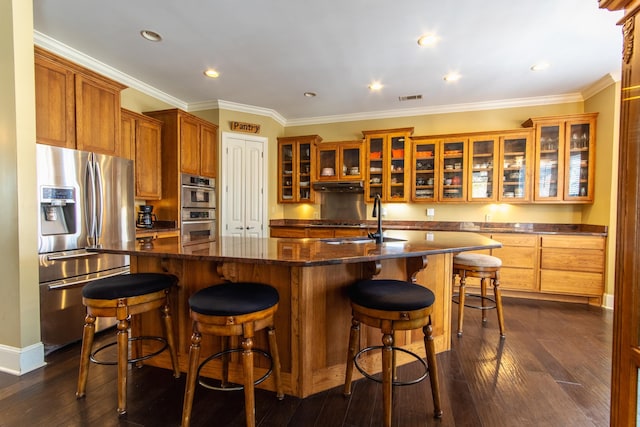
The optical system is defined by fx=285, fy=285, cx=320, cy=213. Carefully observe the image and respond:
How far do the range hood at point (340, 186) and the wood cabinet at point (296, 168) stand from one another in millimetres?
183

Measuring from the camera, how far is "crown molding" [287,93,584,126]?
4047 millimetres

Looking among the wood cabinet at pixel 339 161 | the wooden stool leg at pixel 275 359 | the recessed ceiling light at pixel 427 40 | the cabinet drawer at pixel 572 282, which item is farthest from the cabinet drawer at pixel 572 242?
→ the wooden stool leg at pixel 275 359

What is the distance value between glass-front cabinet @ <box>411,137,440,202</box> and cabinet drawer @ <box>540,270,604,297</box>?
1.73 metres

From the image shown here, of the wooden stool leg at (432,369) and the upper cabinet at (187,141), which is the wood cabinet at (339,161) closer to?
the upper cabinet at (187,141)

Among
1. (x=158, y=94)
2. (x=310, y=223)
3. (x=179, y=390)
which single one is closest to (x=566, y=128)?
(x=310, y=223)

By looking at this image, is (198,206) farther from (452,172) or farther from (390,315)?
(452,172)

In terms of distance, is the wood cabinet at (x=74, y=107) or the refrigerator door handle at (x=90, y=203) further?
the refrigerator door handle at (x=90, y=203)

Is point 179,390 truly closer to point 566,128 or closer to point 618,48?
point 618,48

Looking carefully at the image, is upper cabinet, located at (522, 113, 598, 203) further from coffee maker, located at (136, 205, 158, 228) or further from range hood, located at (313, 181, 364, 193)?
coffee maker, located at (136, 205, 158, 228)

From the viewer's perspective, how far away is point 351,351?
168 cm

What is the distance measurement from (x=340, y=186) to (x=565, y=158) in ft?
10.1

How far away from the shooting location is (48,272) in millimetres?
2230

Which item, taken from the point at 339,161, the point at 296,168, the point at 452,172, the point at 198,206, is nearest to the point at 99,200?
the point at 198,206

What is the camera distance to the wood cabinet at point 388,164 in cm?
448
